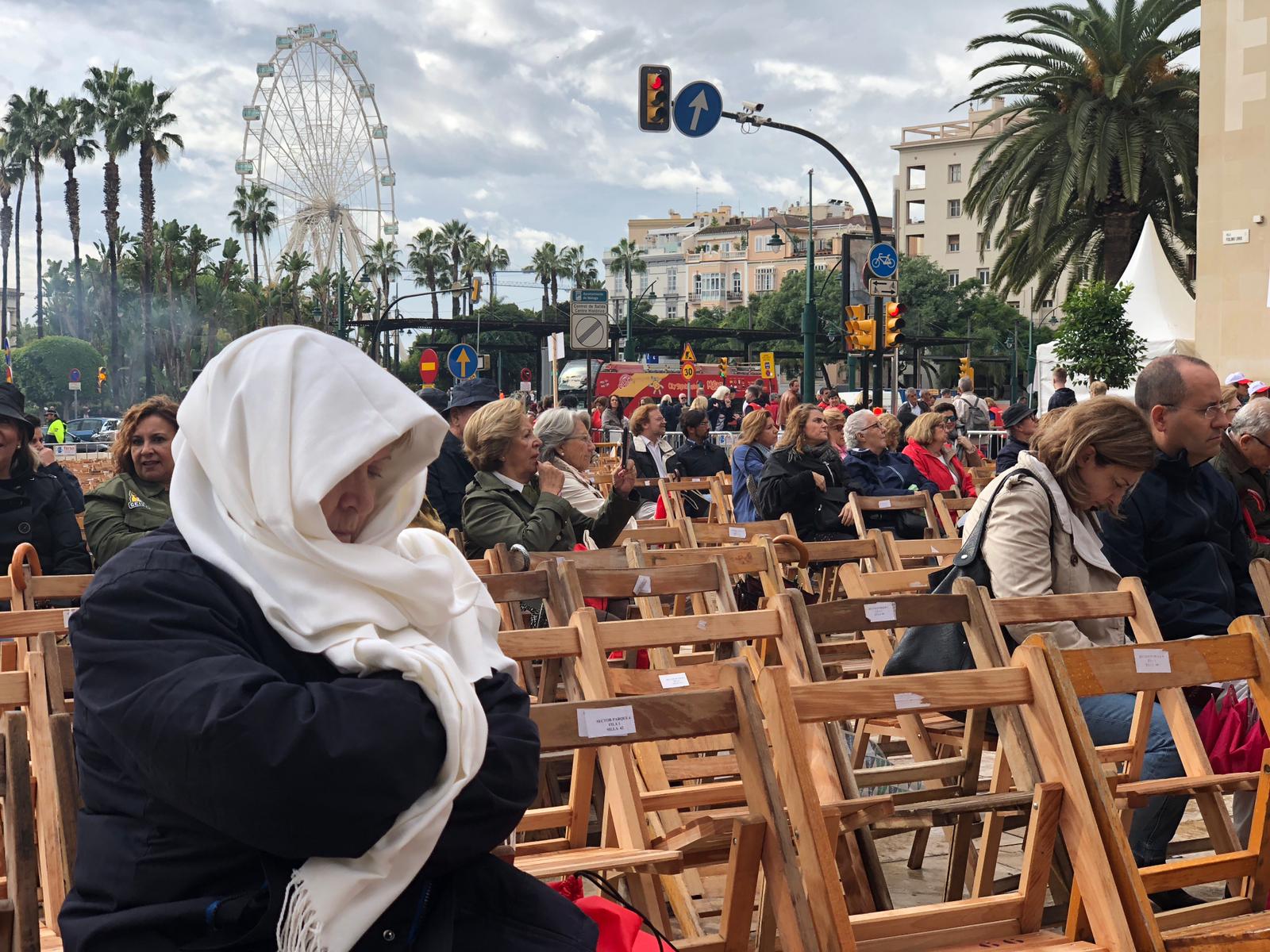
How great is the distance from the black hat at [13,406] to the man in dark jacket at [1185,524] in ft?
15.0

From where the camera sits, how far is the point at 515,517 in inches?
230

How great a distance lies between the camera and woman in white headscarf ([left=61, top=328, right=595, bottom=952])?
181 centimetres

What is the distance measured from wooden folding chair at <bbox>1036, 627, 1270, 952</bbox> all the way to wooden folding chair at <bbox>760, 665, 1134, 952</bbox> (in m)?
0.03

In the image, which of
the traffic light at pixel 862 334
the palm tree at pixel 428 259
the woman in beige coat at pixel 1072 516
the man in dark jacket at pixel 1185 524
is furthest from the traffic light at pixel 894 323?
the palm tree at pixel 428 259

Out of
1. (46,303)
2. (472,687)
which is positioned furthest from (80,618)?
(46,303)

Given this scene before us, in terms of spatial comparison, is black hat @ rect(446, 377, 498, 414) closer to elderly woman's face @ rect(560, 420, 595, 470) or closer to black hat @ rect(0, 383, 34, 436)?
elderly woman's face @ rect(560, 420, 595, 470)

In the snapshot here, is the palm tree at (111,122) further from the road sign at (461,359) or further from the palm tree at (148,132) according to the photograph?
the road sign at (461,359)

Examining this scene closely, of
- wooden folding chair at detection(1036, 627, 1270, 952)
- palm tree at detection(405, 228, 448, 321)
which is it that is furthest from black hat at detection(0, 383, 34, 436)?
palm tree at detection(405, 228, 448, 321)

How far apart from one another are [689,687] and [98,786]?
159 centimetres

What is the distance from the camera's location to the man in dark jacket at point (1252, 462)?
19.2 ft

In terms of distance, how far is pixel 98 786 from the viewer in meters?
1.95

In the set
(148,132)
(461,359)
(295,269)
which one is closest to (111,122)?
(148,132)

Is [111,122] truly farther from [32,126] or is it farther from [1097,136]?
[1097,136]

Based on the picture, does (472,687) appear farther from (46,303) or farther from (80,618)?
(46,303)
